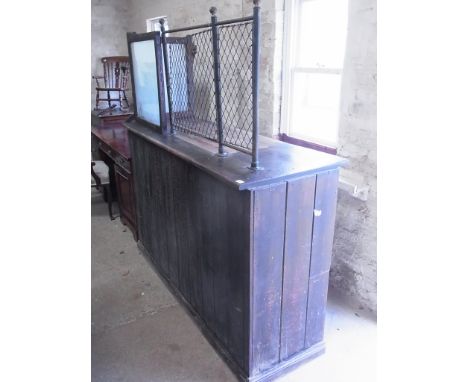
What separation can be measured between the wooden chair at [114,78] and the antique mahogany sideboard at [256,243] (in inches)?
129

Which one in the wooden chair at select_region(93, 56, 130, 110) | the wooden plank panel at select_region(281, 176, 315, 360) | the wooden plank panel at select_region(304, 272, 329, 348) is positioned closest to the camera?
the wooden plank panel at select_region(281, 176, 315, 360)

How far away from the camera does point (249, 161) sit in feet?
6.05

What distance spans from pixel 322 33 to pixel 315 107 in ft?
1.61

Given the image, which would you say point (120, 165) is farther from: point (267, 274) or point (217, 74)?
point (267, 274)

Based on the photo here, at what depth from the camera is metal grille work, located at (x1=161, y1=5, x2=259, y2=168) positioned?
171cm

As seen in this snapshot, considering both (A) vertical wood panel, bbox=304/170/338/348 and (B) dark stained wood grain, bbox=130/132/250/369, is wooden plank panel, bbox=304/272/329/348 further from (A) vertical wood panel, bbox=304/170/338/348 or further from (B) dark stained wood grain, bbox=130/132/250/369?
(B) dark stained wood grain, bbox=130/132/250/369

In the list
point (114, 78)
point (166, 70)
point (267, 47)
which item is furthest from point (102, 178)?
→ point (114, 78)

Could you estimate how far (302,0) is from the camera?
101 inches

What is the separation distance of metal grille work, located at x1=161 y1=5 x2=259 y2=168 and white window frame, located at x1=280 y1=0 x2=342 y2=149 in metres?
0.26

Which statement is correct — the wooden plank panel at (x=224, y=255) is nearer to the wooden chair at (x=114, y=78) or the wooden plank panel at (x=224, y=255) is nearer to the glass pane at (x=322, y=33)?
the glass pane at (x=322, y=33)

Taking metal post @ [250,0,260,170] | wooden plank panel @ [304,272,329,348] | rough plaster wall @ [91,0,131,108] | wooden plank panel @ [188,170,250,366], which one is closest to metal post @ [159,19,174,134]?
wooden plank panel @ [188,170,250,366]
